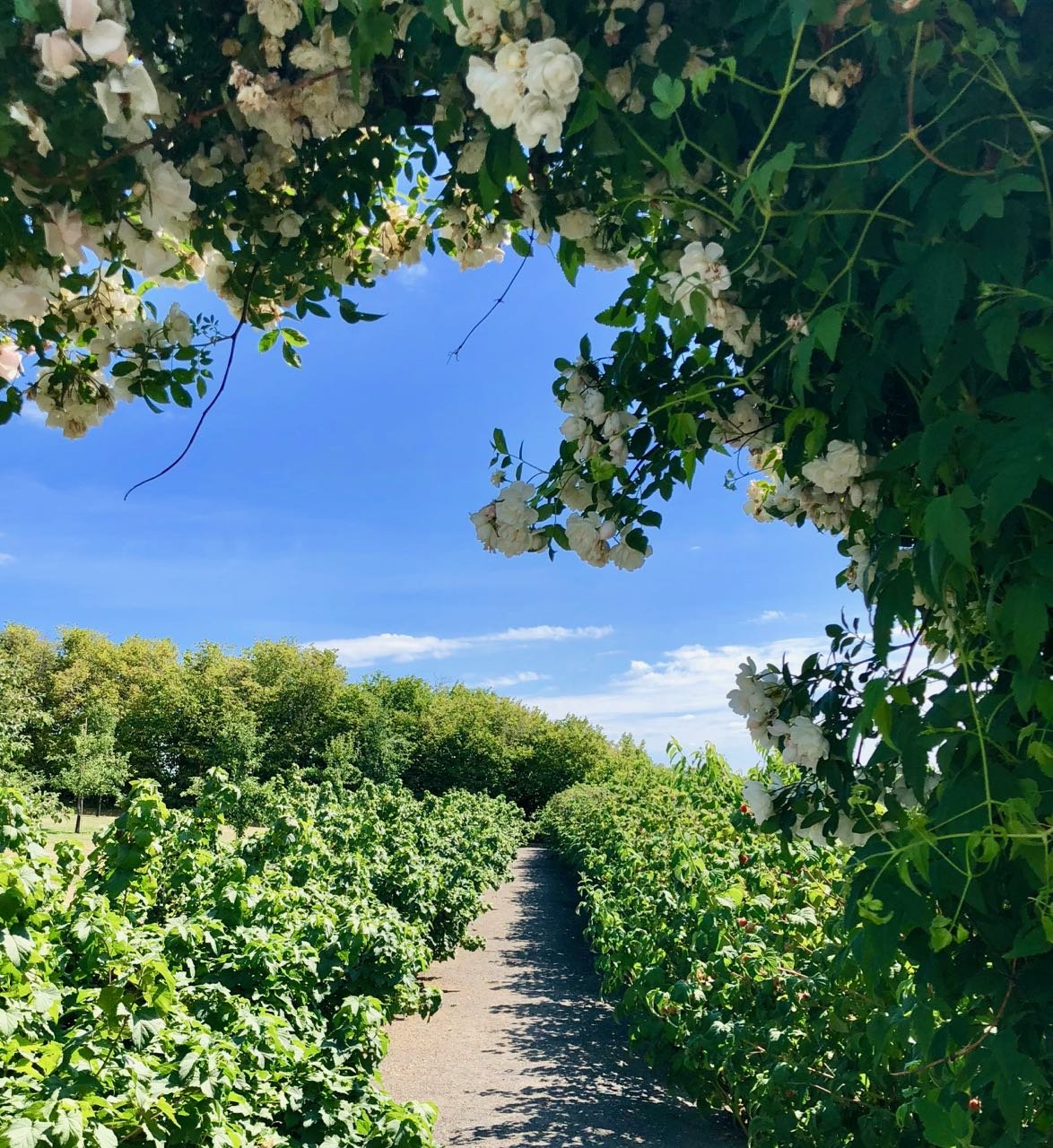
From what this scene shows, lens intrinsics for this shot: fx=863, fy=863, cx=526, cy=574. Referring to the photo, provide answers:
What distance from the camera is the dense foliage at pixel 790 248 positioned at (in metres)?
1.22

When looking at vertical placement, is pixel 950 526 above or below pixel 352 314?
below

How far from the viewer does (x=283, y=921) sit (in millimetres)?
4891

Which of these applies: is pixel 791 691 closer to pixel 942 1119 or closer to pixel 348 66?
pixel 942 1119

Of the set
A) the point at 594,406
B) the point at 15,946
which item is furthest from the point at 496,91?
the point at 15,946

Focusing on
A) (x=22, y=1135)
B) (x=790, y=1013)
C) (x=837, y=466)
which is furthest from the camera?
(x=790, y=1013)

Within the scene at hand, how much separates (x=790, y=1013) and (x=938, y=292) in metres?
3.27

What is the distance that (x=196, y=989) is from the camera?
3699 millimetres

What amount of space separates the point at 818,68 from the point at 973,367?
516mm

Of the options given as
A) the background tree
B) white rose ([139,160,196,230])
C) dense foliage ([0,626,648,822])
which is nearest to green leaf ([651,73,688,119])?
white rose ([139,160,196,230])

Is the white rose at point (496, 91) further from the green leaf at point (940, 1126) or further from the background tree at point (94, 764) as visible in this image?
the background tree at point (94, 764)

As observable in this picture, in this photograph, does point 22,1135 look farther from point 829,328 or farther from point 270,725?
point 270,725

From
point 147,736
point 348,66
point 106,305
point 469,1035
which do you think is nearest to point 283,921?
point 469,1035

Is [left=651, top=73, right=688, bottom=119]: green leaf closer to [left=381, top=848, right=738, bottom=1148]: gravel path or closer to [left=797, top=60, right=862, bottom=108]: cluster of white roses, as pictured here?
[left=797, top=60, right=862, bottom=108]: cluster of white roses

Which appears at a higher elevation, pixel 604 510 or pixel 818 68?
pixel 818 68
